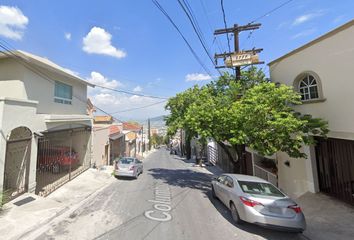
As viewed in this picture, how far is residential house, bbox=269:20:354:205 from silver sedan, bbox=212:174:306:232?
351cm

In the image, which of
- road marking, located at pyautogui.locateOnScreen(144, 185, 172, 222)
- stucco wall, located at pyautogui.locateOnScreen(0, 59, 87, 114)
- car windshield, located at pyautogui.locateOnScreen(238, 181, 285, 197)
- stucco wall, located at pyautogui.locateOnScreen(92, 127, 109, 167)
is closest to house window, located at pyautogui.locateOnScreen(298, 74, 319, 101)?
car windshield, located at pyautogui.locateOnScreen(238, 181, 285, 197)

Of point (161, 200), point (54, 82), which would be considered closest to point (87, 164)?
point (54, 82)

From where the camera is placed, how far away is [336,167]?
9000mm

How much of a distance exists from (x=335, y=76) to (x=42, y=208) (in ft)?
39.8

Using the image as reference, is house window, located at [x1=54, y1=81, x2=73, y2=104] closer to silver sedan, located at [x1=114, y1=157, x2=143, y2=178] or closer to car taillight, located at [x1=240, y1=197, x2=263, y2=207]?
silver sedan, located at [x1=114, y1=157, x2=143, y2=178]

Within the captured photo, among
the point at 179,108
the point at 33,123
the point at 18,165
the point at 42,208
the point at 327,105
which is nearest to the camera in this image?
the point at 42,208

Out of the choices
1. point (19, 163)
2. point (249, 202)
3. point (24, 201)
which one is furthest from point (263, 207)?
point (19, 163)

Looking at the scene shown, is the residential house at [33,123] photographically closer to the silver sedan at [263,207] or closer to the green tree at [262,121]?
the green tree at [262,121]

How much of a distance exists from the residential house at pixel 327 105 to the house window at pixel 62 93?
1276 centimetres

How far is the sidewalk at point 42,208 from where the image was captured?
20.3 ft

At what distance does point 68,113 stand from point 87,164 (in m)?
4.28

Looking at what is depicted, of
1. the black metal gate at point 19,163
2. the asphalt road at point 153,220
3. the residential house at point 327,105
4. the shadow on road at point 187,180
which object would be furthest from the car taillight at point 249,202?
the black metal gate at point 19,163

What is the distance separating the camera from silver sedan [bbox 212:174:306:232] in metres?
6.13

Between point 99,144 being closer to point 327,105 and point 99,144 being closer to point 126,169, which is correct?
point 126,169
